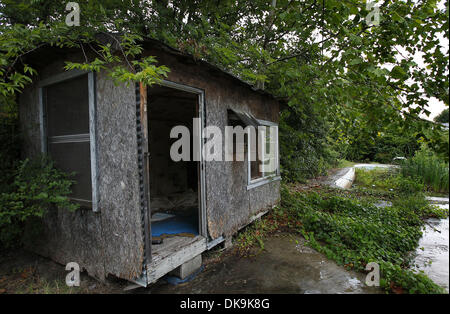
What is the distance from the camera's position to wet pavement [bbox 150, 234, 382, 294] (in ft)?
9.97

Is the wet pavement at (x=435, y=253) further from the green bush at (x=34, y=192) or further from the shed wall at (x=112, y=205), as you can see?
the green bush at (x=34, y=192)

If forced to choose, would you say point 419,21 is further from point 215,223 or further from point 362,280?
point 215,223

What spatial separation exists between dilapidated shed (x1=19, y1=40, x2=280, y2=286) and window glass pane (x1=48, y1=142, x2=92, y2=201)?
13 mm

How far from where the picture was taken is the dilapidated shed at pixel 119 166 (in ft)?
9.10

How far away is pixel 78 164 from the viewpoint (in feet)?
10.5

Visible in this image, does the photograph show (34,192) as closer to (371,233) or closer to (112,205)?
(112,205)

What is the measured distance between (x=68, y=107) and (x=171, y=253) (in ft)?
7.84

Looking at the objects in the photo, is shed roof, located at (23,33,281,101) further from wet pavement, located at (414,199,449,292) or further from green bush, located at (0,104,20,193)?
wet pavement, located at (414,199,449,292)

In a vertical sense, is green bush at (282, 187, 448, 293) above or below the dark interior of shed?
below

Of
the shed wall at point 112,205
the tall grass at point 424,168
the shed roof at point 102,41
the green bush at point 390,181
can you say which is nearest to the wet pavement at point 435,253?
the tall grass at point 424,168

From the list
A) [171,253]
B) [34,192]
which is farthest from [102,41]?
[171,253]

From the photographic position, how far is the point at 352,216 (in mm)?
5398

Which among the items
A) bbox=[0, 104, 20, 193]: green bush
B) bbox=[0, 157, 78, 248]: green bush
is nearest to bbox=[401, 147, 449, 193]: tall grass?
bbox=[0, 157, 78, 248]: green bush
